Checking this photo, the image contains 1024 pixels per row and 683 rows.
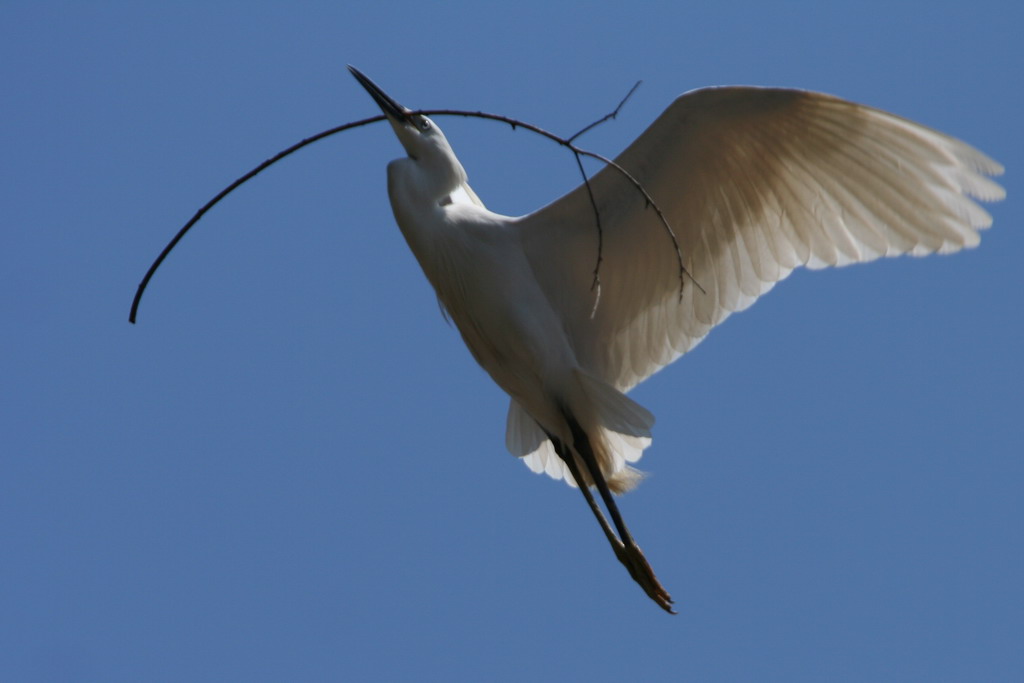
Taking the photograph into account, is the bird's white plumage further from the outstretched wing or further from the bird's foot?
the bird's foot

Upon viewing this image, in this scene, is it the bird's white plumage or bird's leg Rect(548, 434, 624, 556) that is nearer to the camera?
the bird's white plumage

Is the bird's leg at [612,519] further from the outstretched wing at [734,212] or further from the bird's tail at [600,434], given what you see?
the outstretched wing at [734,212]

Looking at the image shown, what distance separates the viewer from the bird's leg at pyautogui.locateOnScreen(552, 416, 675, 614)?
16.6ft

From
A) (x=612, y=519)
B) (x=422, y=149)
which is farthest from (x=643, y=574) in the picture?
(x=422, y=149)

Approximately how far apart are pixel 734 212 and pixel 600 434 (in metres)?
1.07

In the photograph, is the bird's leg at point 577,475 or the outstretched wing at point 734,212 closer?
the outstretched wing at point 734,212

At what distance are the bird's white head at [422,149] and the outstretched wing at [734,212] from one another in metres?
0.38

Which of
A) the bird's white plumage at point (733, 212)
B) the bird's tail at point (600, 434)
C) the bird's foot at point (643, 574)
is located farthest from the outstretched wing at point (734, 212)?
the bird's foot at point (643, 574)

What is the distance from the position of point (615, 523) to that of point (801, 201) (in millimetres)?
1471

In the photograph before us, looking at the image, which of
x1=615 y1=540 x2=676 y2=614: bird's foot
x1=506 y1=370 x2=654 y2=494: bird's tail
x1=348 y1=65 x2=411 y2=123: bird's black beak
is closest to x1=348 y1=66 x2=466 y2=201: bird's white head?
x1=348 y1=65 x2=411 y2=123: bird's black beak

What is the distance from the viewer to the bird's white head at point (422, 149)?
509cm

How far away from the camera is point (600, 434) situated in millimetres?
5391

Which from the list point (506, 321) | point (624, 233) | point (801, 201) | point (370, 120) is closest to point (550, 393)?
point (506, 321)

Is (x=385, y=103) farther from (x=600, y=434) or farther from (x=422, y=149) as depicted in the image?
(x=600, y=434)
